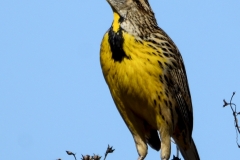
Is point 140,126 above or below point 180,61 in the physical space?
below

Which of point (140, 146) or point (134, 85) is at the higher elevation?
point (134, 85)

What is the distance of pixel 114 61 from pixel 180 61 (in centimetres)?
91

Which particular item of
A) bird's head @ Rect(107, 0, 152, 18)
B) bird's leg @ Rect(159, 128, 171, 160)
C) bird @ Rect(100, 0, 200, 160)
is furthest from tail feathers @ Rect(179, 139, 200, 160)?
bird's head @ Rect(107, 0, 152, 18)

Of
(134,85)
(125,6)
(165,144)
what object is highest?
(125,6)

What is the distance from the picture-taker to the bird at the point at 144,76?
720 cm

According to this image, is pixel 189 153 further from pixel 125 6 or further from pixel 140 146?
pixel 125 6

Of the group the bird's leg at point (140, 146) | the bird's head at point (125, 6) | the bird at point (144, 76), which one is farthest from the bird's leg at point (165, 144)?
the bird's head at point (125, 6)

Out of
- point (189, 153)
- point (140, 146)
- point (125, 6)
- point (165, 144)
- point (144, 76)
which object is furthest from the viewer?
point (189, 153)

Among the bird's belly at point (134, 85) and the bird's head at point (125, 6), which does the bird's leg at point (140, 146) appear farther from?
the bird's head at point (125, 6)

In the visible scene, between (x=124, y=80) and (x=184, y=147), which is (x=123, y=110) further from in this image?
(x=184, y=147)

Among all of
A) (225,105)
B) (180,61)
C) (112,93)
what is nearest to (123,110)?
(112,93)

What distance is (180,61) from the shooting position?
25.6ft

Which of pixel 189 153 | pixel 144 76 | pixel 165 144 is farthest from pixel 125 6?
pixel 189 153

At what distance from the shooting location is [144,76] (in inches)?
283
